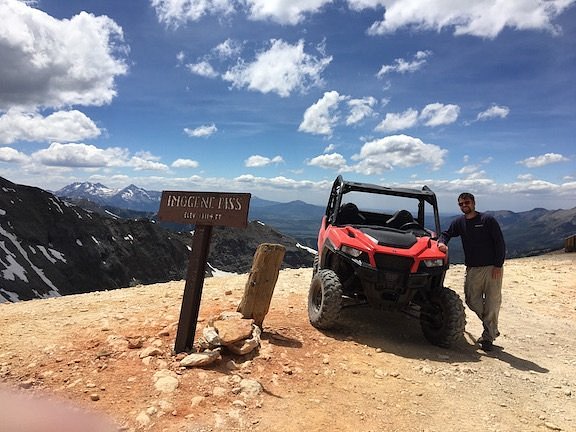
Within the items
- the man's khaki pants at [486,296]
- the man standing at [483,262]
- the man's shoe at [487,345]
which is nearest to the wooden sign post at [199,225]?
the man standing at [483,262]

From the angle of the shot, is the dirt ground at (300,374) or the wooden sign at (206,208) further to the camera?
the wooden sign at (206,208)

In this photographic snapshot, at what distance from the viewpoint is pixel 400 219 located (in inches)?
357

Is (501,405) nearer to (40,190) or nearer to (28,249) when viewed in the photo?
(28,249)

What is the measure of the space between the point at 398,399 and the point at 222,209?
3290mm

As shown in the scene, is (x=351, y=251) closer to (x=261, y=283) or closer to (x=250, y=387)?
(x=261, y=283)

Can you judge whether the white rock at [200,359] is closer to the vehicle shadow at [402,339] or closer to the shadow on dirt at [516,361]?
the vehicle shadow at [402,339]

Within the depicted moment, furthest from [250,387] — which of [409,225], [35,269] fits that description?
[35,269]

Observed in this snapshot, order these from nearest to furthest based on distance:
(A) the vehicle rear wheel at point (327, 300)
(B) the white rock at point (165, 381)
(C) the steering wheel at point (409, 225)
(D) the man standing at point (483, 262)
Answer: (B) the white rock at point (165, 381)
(A) the vehicle rear wheel at point (327, 300)
(D) the man standing at point (483, 262)
(C) the steering wheel at point (409, 225)

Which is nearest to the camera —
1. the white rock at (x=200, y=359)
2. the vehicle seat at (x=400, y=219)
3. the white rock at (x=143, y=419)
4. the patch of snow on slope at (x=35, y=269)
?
the white rock at (x=143, y=419)

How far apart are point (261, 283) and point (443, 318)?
121 inches

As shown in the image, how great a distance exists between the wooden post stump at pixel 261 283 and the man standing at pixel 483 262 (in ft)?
9.37

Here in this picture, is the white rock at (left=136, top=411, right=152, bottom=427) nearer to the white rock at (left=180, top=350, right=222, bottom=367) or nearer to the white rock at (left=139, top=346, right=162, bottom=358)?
the white rock at (left=180, top=350, right=222, bottom=367)

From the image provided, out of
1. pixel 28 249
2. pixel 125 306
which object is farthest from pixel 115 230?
pixel 125 306

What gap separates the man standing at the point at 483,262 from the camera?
24.3 feet
